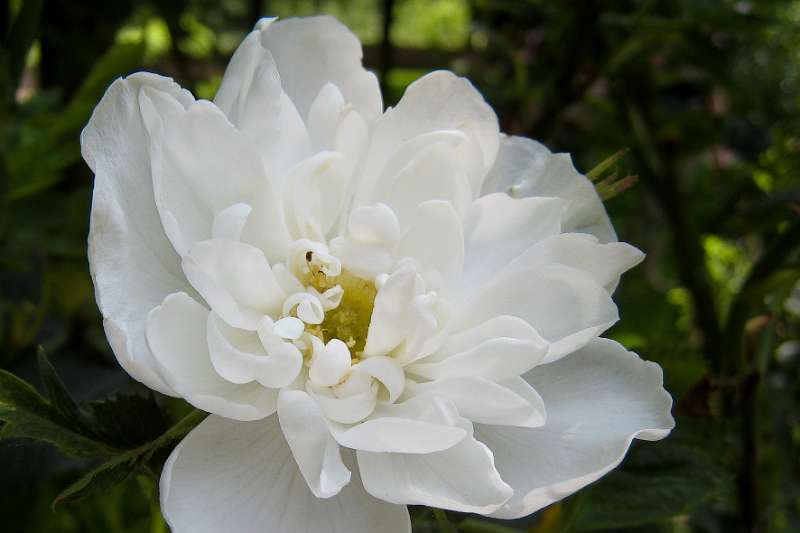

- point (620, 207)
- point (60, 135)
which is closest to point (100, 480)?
point (60, 135)

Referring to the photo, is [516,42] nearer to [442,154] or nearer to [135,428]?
[442,154]

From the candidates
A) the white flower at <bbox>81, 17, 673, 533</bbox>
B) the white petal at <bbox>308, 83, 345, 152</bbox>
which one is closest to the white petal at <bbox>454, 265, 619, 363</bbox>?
the white flower at <bbox>81, 17, 673, 533</bbox>

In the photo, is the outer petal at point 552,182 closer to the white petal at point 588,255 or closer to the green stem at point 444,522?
the white petal at point 588,255

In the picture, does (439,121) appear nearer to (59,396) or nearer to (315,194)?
(315,194)

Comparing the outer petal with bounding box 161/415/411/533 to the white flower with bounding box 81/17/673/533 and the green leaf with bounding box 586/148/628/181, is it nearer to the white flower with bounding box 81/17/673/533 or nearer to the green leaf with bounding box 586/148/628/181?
the white flower with bounding box 81/17/673/533

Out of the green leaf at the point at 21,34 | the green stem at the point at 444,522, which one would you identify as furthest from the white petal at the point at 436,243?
the green leaf at the point at 21,34

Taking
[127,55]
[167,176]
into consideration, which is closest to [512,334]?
[167,176]
